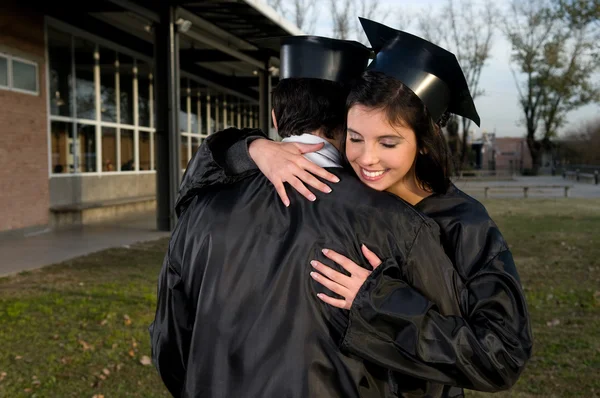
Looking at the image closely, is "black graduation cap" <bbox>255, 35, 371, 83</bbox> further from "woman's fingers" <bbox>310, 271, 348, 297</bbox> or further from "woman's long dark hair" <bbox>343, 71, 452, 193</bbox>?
"woman's fingers" <bbox>310, 271, 348, 297</bbox>

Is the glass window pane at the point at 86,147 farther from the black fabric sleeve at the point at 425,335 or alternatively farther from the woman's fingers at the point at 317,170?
the black fabric sleeve at the point at 425,335

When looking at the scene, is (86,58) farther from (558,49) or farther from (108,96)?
(558,49)

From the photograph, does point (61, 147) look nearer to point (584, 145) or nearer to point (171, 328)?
point (171, 328)

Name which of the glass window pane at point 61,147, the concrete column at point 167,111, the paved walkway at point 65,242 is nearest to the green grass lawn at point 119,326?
the paved walkway at point 65,242

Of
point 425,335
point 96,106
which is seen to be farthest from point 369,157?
point 96,106

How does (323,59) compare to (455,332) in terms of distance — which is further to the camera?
(323,59)

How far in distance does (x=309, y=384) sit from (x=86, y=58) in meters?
14.9

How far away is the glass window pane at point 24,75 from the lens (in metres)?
11.8

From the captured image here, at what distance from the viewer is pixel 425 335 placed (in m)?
1.43

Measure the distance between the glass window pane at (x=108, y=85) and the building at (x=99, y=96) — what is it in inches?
1.0

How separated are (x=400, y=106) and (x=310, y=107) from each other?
0.75 ft

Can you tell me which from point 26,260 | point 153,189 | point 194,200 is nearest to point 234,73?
point 153,189

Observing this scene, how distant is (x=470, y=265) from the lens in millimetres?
1631

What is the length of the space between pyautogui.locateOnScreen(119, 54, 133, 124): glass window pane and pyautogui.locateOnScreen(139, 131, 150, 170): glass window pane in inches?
37.2
